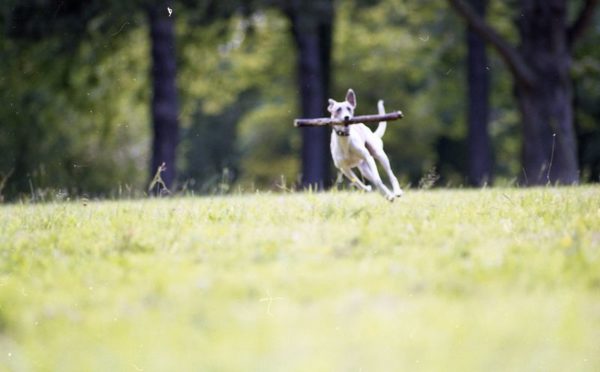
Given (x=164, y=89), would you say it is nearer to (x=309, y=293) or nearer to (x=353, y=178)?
(x=353, y=178)

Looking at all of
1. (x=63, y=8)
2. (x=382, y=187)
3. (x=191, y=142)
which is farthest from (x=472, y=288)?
(x=191, y=142)

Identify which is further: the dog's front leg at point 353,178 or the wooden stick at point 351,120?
the dog's front leg at point 353,178

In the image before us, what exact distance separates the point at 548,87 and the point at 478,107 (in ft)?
19.4

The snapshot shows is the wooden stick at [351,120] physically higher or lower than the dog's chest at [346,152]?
higher

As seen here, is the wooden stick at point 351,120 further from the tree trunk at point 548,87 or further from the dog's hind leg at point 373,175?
the tree trunk at point 548,87

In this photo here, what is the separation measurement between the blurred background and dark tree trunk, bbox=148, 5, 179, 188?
0.09 ft

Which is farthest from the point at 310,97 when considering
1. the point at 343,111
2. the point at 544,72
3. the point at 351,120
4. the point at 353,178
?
the point at 351,120

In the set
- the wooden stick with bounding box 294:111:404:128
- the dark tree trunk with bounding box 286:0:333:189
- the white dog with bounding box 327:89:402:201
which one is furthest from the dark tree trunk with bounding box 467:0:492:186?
the wooden stick with bounding box 294:111:404:128

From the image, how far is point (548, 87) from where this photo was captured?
591 inches

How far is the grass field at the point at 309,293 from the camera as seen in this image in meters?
3.63

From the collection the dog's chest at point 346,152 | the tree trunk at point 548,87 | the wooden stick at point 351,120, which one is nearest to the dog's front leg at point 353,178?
the dog's chest at point 346,152

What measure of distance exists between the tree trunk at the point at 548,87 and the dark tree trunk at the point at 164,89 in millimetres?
6769

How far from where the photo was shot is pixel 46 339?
4.02 meters

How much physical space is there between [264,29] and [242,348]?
1916 centimetres
